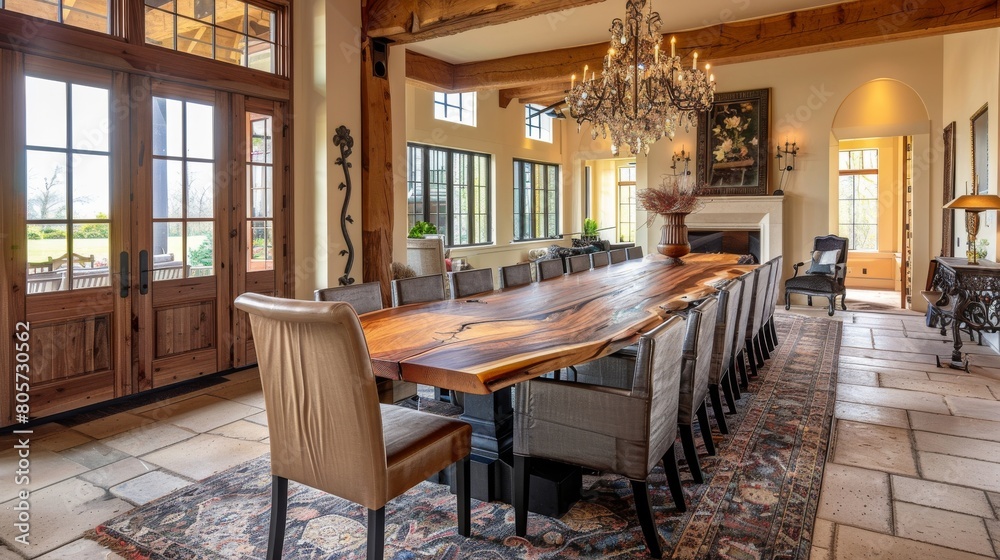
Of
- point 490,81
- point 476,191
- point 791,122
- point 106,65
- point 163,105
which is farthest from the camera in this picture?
point 476,191

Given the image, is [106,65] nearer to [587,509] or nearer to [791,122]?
[587,509]

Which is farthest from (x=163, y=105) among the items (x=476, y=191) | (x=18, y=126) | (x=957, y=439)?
(x=476, y=191)

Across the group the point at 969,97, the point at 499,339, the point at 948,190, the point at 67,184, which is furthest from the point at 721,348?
the point at 948,190

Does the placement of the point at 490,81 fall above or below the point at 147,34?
above

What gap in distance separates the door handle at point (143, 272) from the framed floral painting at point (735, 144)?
6.97 metres

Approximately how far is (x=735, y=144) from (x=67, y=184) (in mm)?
7580

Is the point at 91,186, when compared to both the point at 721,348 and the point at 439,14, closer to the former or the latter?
the point at 439,14

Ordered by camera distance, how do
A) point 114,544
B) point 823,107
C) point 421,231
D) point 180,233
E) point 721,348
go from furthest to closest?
point 823,107
point 421,231
point 180,233
point 721,348
point 114,544

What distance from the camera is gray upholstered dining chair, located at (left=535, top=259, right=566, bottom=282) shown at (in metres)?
4.42

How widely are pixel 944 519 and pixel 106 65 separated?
4605 mm

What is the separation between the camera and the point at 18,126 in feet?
10.2

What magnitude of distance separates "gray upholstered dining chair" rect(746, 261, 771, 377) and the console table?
1404 millimetres

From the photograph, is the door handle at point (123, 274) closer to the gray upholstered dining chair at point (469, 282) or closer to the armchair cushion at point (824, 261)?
the gray upholstered dining chair at point (469, 282)

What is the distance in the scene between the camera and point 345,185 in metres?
4.61
